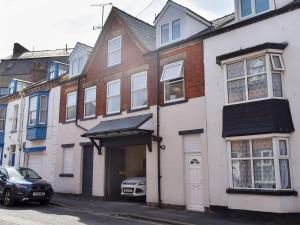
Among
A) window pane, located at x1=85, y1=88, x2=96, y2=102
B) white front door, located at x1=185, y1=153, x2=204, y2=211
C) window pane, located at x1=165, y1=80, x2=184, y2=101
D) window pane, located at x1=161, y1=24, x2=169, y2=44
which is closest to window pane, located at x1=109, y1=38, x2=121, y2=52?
window pane, located at x1=85, y1=88, x2=96, y2=102

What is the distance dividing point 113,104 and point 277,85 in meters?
8.94

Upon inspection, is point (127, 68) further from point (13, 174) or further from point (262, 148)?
point (262, 148)

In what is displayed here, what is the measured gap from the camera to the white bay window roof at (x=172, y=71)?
14.8 meters

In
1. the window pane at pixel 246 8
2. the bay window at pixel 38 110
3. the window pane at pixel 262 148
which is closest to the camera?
the window pane at pixel 262 148

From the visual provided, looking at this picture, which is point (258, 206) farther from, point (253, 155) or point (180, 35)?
point (180, 35)

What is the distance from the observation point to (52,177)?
21188mm

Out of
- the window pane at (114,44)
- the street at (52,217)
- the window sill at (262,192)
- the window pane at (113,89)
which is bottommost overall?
the street at (52,217)

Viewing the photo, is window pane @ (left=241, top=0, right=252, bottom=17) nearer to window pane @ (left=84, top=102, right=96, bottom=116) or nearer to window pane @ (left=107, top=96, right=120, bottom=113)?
window pane @ (left=107, top=96, right=120, bottom=113)

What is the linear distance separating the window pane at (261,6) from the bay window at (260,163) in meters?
4.94

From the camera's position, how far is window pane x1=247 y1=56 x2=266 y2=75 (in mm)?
11984

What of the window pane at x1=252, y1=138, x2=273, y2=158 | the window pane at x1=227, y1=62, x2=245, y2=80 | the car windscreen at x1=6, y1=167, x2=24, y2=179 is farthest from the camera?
the car windscreen at x1=6, y1=167, x2=24, y2=179

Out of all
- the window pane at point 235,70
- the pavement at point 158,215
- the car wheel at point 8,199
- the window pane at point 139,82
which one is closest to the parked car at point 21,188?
the car wheel at point 8,199

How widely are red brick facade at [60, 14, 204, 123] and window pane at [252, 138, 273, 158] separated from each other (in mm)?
3199

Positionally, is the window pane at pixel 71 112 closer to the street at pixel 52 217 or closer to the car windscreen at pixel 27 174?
the car windscreen at pixel 27 174
